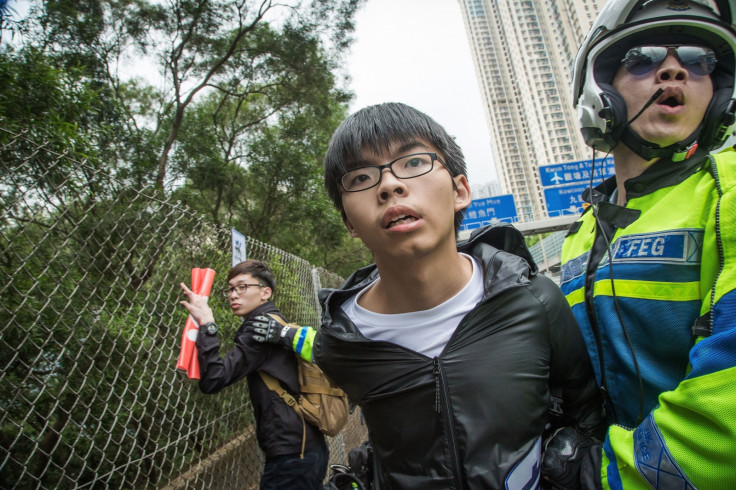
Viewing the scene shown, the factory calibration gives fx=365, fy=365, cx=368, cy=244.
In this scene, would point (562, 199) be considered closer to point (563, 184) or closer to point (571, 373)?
point (563, 184)

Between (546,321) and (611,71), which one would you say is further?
(611,71)

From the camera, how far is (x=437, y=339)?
1.23 m

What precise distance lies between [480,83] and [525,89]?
→ 62.7 feet

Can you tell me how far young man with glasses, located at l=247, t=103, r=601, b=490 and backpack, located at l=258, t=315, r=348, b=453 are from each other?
0.99 metres

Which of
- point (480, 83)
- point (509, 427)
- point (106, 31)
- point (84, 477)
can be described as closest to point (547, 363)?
point (509, 427)

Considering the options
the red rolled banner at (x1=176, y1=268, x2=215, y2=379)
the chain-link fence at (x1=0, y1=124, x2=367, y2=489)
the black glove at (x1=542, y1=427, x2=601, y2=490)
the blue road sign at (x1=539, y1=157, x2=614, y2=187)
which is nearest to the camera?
the black glove at (x1=542, y1=427, x2=601, y2=490)

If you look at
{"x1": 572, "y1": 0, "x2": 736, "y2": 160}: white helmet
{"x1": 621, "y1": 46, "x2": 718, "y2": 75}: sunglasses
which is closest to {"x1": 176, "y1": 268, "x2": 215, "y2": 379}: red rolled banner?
{"x1": 572, "y1": 0, "x2": 736, "y2": 160}: white helmet

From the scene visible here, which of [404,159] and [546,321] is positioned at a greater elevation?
[404,159]

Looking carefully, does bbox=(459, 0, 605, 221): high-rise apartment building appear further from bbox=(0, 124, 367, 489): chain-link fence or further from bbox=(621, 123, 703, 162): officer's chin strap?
bbox=(621, 123, 703, 162): officer's chin strap

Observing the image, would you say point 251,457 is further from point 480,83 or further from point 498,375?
point 480,83

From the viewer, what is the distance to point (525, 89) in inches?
3157

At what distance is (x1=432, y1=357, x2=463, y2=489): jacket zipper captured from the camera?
107cm

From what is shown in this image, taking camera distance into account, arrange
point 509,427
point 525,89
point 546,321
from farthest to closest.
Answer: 1. point 525,89
2. point 546,321
3. point 509,427

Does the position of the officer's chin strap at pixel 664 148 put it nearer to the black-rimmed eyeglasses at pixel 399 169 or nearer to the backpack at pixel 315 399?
the black-rimmed eyeglasses at pixel 399 169
